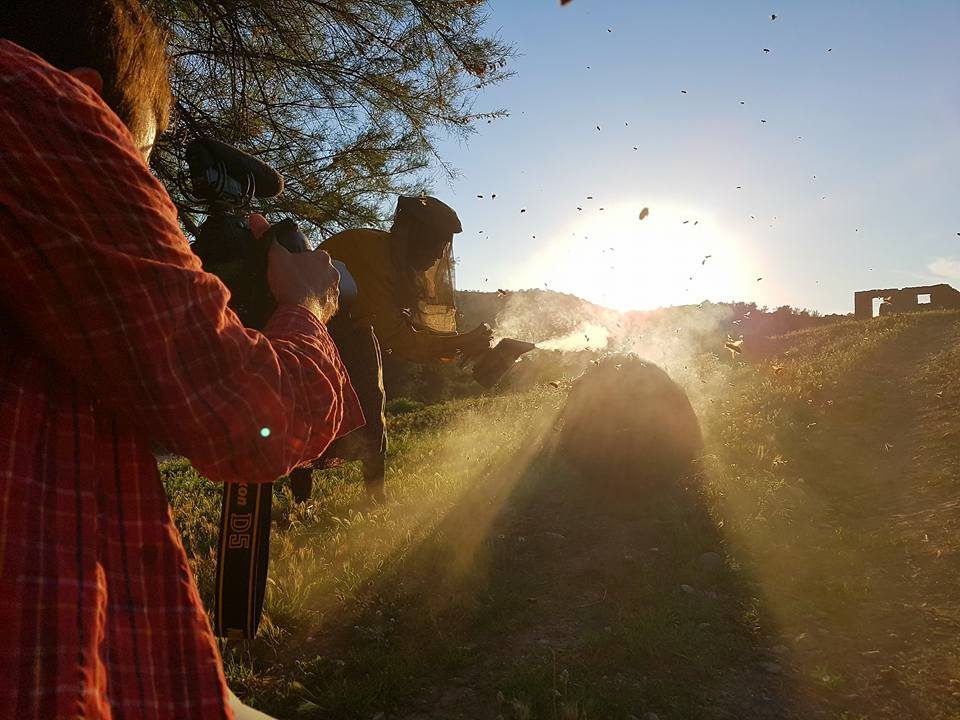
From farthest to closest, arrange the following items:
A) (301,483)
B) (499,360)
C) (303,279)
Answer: (301,483) → (499,360) → (303,279)

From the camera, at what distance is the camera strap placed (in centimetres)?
164

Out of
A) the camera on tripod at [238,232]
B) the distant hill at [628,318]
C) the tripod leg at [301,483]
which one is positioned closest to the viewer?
the camera on tripod at [238,232]

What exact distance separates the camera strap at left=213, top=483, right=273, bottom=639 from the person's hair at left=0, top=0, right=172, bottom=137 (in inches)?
33.6

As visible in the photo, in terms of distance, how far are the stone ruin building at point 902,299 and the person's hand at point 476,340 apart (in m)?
26.0

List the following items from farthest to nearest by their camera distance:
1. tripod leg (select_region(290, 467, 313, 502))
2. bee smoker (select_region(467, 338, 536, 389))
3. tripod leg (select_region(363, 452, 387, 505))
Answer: tripod leg (select_region(363, 452, 387, 505)) → tripod leg (select_region(290, 467, 313, 502)) → bee smoker (select_region(467, 338, 536, 389))

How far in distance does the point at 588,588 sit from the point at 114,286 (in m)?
4.53

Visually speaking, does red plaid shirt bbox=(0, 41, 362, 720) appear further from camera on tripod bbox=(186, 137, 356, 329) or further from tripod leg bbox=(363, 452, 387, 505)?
tripod leg bbox=(363, 452, 387, 505)

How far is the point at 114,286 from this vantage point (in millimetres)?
885

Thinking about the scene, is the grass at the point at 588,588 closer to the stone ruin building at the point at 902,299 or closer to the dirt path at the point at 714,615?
the dirt path at the point at 714,615

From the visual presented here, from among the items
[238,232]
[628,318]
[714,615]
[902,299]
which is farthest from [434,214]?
[902,299]

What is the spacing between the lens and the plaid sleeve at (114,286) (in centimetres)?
86

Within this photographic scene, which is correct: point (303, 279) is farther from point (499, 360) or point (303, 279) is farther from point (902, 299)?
point (902, 299)

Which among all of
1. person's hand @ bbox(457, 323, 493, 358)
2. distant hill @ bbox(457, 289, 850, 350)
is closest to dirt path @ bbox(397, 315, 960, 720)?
person's hand @ bbox(457, 323, 493, 358)

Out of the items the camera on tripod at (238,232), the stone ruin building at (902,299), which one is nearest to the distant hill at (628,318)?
the stone ruin building at (902,299)
